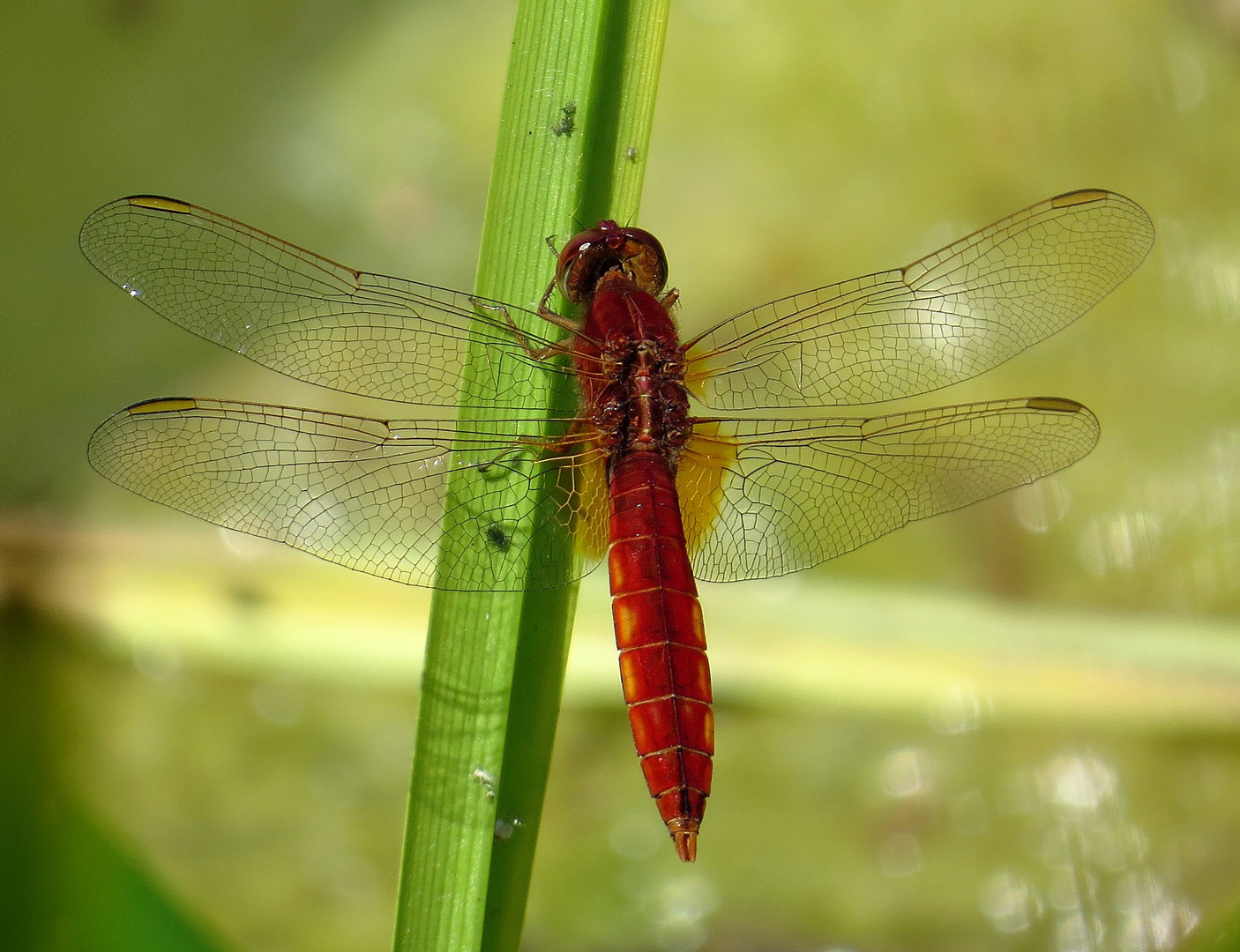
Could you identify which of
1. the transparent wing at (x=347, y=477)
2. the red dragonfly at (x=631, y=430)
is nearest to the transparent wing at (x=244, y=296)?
the red dragonfly at (x=631, y=430)

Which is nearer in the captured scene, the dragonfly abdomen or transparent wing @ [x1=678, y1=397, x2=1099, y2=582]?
the dragonfly abdomen

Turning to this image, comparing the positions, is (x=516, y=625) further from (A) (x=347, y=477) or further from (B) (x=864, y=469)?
(B) (x=864, y=469)

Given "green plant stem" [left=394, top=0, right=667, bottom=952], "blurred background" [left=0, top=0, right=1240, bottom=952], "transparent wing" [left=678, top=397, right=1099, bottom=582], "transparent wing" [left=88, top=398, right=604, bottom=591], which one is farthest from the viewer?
"blurred background" [left=0, top=0, right=1240, bottom=952]

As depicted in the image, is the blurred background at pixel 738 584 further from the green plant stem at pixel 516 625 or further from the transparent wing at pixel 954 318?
the green plant stem at pixel 516 625

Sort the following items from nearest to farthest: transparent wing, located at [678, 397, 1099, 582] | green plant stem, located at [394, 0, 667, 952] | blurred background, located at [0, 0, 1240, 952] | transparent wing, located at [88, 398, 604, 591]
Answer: green plant stem, located at [394, 0, 667, 952] < transparent wing, located at [88, 398, 604, 591] < transparent wing, located at [678, 397, 1099, 582] < blurred background, located at [0, 0, 1240, 952]

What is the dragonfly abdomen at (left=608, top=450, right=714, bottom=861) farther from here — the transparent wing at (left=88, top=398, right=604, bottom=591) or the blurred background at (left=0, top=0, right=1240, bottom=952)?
the blurred background at (left=0, top=0, right=1240, bottom=952)

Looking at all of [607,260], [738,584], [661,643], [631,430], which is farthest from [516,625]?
[738,584]

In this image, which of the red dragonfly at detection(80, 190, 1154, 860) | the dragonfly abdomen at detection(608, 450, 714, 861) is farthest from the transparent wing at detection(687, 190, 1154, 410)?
the dragonfly abdomen at detection(608, 450, 714, 861)
